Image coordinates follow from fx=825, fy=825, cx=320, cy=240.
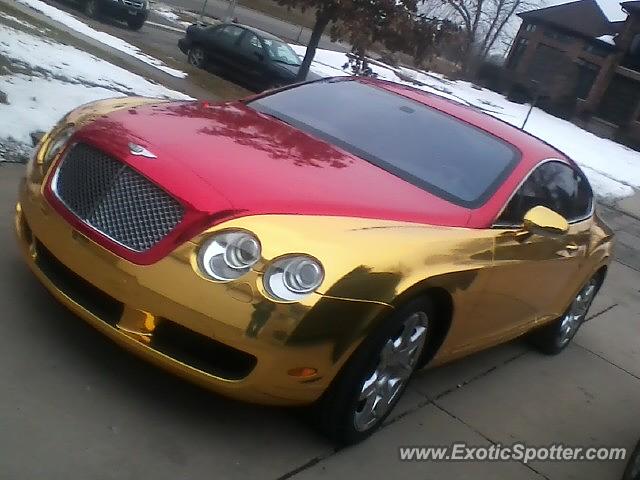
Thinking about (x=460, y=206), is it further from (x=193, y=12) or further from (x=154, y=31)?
(x=193, y=12)

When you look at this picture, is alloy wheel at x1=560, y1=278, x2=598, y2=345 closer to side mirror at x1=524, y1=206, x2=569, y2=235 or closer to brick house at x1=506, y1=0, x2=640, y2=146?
side mirror at x1=524, y1=206, x2=569, y2=235

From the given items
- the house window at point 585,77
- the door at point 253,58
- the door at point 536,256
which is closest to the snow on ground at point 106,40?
the door at point 253,58

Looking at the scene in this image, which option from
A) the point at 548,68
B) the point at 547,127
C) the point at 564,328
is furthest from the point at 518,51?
the point at 564,328

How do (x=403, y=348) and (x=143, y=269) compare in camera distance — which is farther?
(x=403, y=348)

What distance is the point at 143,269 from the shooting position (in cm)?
318

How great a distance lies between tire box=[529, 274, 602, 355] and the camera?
564 centimetres

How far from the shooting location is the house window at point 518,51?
136 ft

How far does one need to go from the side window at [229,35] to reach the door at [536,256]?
11.6 m

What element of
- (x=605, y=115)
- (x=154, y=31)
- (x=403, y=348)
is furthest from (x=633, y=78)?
(x=403, y=348)

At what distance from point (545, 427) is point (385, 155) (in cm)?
175

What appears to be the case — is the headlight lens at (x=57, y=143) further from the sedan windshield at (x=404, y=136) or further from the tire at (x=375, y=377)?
the tire at (x=375, y=377)

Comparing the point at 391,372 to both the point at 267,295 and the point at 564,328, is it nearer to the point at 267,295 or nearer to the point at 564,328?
the point at 267,295

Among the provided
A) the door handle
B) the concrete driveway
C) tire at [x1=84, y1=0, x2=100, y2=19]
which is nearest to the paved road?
tire at [x1=84, y1=0, x2=100, y2=19]

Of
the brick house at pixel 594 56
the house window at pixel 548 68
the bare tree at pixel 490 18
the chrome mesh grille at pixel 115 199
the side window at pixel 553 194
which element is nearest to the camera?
the chrome mesh grille at pixel 115 199
